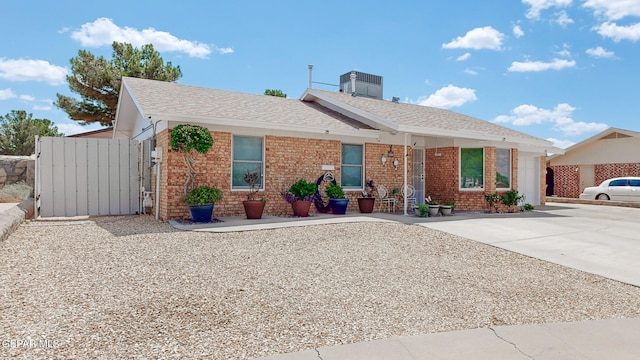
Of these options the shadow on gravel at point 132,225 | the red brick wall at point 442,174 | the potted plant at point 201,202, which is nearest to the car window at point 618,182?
the red brick wall at point 442,174

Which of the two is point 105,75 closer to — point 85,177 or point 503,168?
point 85,177

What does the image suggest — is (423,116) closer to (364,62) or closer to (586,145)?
(364,62)

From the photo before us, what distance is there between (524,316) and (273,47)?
11.3 m

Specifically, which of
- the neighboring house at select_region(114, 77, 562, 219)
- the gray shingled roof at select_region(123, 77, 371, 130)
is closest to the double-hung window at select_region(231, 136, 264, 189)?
the neighboring house at select_region(114, 77, 562, 219)

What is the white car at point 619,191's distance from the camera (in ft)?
59.1

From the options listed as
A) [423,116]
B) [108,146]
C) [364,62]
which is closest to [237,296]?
[108,146]

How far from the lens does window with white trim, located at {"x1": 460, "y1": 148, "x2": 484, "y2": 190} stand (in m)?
13.6

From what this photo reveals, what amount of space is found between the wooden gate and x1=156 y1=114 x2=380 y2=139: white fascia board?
290 cm

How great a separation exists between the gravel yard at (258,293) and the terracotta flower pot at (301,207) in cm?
325

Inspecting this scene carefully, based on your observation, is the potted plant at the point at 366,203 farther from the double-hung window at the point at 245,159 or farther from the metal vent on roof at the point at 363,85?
the metal vent on roof at the point at 363,85

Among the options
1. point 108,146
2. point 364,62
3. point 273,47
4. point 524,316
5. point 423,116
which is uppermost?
point 364,62

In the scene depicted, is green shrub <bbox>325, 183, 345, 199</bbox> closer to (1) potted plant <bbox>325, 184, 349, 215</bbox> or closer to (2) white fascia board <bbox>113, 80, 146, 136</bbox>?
(1) potted plant <bbox>325, 184, 349, 215</bbox>

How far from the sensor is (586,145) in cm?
2400

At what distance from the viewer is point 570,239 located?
795 cm
